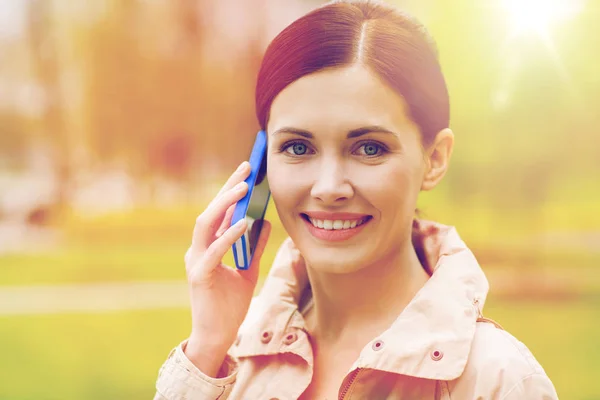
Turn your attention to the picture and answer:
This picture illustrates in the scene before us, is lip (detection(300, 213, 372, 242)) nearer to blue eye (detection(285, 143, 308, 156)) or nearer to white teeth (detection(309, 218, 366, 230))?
white teeth (detection(309, 218, 366, 230))

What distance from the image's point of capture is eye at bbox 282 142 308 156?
1540 millimetres

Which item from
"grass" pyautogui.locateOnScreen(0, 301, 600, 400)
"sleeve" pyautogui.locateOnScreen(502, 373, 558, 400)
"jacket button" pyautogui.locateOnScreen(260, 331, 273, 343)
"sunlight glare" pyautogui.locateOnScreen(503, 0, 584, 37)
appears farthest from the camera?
"grass" pyautogui.locateOnScreen(0, 301, 600, 400)

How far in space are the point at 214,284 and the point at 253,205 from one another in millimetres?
214

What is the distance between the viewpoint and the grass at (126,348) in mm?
5688

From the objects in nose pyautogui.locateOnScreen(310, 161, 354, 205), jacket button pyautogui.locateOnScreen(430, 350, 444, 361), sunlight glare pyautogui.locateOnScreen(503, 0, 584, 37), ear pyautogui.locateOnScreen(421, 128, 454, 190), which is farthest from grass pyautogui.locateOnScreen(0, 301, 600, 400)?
nose pyautogui.locateOnScreen(310, 161, 354, 205)

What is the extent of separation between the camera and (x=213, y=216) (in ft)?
5.48

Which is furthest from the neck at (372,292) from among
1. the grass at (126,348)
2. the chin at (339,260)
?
the grass at (126,348)

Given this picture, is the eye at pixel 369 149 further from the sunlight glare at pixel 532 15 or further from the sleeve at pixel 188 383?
the sunlight glare at pixel 532 15

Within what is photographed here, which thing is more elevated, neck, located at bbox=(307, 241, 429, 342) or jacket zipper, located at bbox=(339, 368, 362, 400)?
neck, located at bbox=(307, 241, 429, 342)

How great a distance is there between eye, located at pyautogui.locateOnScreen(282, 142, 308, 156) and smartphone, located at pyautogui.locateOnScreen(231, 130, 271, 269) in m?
0.11

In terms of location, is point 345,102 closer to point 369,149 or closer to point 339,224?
point 369,149

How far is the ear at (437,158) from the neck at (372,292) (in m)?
0.16

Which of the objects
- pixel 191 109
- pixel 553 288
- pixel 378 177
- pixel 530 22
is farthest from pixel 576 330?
pixel 378 177

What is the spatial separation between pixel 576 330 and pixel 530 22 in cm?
352
